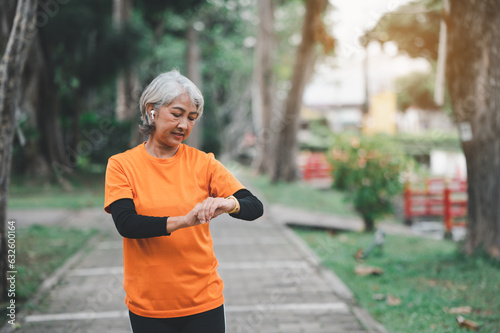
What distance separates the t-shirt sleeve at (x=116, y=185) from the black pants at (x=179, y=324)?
0.53 meters

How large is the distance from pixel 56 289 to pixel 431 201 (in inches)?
375

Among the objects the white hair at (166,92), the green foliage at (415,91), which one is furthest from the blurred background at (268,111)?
the green foliage at (415,91)

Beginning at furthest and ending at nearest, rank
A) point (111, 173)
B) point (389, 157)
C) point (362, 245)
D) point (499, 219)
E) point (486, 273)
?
point (389, 157)
point (362, 245)
point (499, 219)
point (486, 273)
point (111, 173)

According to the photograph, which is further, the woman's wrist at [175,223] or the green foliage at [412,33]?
the green foliage at [412,33]

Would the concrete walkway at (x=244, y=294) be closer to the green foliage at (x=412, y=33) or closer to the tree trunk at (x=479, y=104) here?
the tree trunk at (x=479, y=104)

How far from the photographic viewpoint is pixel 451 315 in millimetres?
4957

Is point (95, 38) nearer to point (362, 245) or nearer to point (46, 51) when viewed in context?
point (46, 51)

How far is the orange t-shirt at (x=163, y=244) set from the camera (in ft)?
7.73

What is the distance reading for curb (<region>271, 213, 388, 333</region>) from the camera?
16.1ft

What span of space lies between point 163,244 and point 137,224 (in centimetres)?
18

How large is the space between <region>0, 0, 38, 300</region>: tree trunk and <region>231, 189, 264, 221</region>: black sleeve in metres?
3.55

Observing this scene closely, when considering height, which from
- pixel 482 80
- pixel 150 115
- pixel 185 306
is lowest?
pixel 185 306

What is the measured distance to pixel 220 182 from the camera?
250 cm

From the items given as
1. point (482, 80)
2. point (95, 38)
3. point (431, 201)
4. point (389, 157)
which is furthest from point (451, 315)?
point (95, 38)
